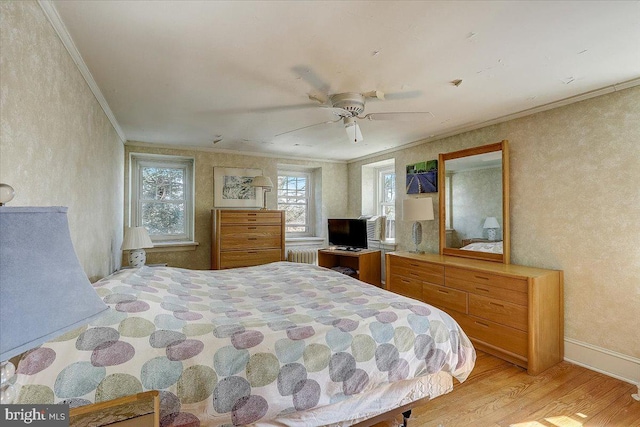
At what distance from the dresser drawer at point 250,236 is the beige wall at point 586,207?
312cm

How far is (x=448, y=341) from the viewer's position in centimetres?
178

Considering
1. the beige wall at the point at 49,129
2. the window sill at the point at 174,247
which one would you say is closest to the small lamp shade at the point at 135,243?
the beige wall at the point at 49,129

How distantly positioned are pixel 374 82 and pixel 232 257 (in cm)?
311

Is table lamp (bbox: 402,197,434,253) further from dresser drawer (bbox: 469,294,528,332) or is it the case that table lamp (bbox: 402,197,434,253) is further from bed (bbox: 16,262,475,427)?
bed (bbox: 16,262,475,427)

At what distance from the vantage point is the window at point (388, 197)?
5.08 metres

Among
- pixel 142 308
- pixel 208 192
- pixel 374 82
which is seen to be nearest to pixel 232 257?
pixel 208 192

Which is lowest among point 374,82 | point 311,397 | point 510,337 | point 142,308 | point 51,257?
point 510,337

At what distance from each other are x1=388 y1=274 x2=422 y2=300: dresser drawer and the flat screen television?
36.9 inches

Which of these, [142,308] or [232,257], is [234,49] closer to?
[142,308]

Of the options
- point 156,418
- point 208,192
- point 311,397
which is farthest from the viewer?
point 208,192

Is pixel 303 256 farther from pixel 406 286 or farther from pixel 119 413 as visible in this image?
pixel 119 413

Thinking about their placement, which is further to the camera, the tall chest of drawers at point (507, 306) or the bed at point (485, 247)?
the bed at point (485, 247)

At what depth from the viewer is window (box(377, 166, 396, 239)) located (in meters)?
5.08

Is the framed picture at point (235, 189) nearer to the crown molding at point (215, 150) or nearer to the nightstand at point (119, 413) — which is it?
the crown molding at point (215, 150)
